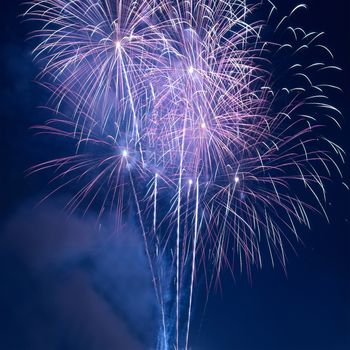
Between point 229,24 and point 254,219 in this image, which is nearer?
point 229,24

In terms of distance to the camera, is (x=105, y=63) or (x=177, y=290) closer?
(x=105, y=63)

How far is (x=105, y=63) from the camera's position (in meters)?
9.98

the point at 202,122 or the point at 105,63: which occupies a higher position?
the point at 105,63

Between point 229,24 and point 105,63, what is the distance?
8.21 ft

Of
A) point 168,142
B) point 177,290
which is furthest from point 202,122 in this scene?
point 177,290

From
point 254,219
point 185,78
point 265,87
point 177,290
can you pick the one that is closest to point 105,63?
point 185,78

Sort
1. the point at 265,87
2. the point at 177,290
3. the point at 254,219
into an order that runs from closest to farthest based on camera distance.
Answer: the point at 265,87 → the point at 254,219 → the point at 177,290

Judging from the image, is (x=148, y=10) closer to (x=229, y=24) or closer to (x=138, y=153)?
(x=229, y=24)

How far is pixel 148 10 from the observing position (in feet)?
32.5

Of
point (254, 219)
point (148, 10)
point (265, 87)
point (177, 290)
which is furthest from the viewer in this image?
point (177, 290)

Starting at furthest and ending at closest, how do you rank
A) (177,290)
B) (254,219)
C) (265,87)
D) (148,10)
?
(177,290)
(254,219)
(265,87)
(148,10)

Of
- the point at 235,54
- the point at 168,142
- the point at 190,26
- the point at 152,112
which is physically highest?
the point at 190,26

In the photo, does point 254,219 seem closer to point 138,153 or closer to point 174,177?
point 174,177

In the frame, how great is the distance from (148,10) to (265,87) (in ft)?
9.10
